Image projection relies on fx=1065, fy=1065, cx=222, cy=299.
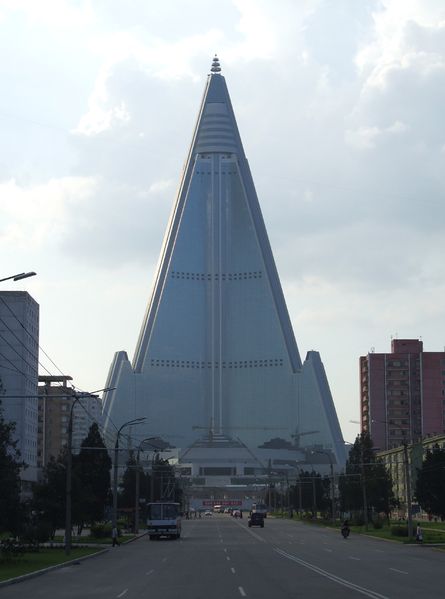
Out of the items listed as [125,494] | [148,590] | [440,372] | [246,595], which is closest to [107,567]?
[148,590]

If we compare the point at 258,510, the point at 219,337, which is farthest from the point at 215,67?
the point at 258,510

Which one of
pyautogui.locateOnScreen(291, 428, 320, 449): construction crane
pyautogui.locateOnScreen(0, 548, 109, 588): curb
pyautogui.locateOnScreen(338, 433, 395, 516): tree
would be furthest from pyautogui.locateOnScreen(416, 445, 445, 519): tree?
pyautogui.locateOnScreen(291, 428, 320, 449): construction crane

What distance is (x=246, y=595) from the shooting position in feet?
78.0

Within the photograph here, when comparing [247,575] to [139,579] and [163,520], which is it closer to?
[139,579]

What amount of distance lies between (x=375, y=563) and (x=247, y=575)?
7.64 m

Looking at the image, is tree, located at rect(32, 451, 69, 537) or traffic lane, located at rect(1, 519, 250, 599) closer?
traffic lane, located at rect(1, 519, 250, 599)

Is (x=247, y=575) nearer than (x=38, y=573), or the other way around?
(x=247, y=575)

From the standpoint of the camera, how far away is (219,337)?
176 meters

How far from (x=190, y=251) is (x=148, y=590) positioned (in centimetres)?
14968

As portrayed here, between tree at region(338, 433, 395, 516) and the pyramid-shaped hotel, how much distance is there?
78915mm

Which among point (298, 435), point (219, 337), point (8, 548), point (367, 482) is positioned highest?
point (219, 337)

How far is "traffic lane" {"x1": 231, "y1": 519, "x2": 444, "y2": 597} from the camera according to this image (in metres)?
26.7

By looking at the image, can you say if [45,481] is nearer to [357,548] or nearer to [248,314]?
[357,548]

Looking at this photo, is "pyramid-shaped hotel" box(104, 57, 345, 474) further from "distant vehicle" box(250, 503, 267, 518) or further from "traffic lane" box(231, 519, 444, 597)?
"traffic lane" box(231, 519, 444, 597)
